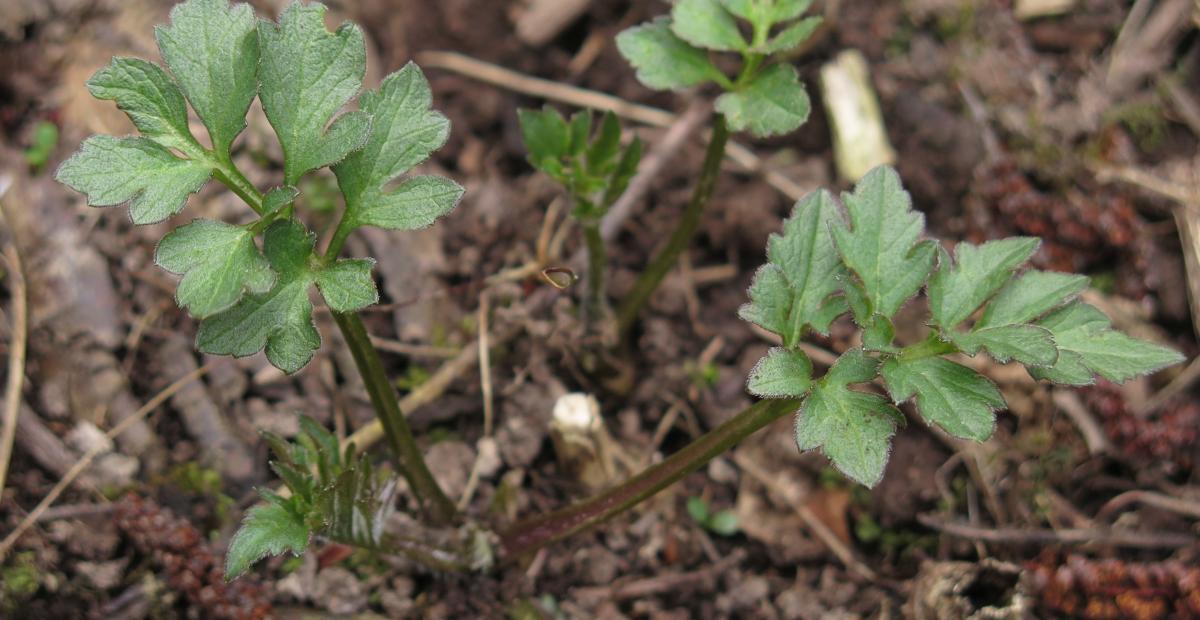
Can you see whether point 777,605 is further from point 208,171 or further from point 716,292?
point 208,171

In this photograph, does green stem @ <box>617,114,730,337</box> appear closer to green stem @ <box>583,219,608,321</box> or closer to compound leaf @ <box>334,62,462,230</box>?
green stem @ <box>583,219,608,321</box>

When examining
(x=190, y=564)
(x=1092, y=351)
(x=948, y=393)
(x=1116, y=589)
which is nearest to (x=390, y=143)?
(x=948, y=393)

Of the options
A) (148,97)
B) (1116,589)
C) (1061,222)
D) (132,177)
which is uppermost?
(148,97)

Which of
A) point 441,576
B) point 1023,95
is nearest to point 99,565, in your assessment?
point 441,576

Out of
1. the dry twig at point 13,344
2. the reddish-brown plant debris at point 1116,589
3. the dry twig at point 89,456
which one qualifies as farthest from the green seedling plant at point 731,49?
the dry twig at point 13,344

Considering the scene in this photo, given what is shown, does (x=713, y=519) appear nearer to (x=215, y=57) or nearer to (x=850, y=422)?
(x=850, y=422)
